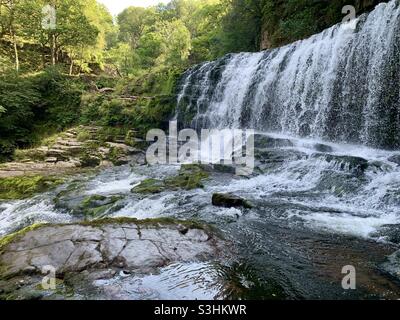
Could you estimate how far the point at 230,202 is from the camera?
6902 mm

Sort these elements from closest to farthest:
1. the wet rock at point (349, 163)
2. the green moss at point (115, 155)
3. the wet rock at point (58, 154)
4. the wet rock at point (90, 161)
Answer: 1. the wet rock at point (349, 163)
2. the wet rock at point (90, 161)
3. the green moss at point (115, 155)
4. the wet rock at point (58, 154)

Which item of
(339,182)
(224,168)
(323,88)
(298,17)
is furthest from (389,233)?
(298,17)

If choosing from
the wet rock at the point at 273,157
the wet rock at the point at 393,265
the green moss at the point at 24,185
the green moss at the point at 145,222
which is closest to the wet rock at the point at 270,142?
the wet rock at the point at 273,157

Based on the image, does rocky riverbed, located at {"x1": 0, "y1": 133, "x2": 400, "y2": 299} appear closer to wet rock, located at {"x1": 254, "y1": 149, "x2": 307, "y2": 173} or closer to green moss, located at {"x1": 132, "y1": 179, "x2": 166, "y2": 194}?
green moss, located at {"x1": 132, "y1": 179, "x2": 166, "y2": 194}

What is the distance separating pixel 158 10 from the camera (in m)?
56.0

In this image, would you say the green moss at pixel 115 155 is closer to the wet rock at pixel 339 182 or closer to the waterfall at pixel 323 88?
the waterfall at pixel 323 88

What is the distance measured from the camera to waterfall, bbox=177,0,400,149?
1024 cm

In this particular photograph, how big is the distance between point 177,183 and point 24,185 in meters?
4.88

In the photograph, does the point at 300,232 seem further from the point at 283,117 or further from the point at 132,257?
the point at 283,117

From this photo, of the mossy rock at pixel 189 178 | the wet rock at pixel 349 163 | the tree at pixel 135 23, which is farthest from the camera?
the tree at pixel 135 23

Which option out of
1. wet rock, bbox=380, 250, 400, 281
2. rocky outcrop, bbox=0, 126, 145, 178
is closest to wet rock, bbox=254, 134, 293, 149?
rocky outcrop, bbox=0, 126, 145, 178

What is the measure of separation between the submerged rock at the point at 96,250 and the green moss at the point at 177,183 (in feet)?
11.6

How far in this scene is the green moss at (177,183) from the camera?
28.7ft

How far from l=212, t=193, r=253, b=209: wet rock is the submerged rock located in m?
1.73
